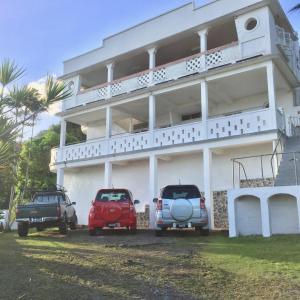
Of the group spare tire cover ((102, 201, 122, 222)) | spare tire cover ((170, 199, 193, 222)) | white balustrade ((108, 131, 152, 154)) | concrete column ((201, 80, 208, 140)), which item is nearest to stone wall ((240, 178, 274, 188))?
concrete column ((201, 80, 208, 140))

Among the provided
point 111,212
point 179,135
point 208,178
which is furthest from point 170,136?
point 111,212

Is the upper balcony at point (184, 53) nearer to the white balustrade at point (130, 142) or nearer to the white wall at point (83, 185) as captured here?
the white balustrade at point (130, 142)

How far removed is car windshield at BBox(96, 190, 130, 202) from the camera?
48.8 ft

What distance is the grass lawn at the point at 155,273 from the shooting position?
17.7 feet

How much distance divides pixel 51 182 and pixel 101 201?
1945 centimetres

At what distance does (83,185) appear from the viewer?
2469cm

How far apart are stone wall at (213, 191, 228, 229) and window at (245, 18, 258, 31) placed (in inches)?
299

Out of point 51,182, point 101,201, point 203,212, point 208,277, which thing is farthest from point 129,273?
point 51,182

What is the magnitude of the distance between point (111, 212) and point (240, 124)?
6535 millimetres

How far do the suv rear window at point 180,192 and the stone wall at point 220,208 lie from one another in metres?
5.83

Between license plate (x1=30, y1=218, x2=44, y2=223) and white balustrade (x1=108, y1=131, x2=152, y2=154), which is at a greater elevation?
white balustrade (x1=108, y1=131, x2=152, y2=154)

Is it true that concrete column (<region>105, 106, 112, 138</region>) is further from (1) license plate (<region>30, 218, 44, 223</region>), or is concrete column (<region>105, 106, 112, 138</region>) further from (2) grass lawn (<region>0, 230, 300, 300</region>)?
(2) grass lawn (<region>0, 230, 300, 300</region>)

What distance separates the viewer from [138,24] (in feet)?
67.9

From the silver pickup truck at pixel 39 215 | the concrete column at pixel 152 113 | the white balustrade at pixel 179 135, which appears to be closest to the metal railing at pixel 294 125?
the white balustrade at pixel 179 135
